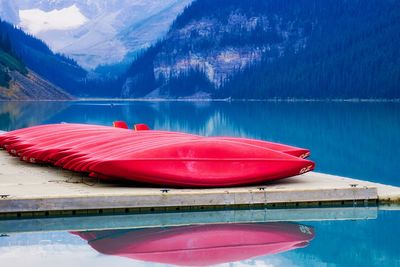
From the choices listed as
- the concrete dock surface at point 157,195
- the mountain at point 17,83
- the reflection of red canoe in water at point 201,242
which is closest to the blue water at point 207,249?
the reflection of red canoe in water at point 201,242

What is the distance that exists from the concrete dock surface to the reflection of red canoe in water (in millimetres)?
1182

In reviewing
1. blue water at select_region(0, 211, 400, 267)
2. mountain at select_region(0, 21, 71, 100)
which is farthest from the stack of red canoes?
mountain at select_region(0, 21, 71, 100)

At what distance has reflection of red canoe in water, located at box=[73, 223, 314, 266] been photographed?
10.5 meters

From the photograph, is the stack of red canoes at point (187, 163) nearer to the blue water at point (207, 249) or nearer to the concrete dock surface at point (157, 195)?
the concrete dock surface at point (157, 195)

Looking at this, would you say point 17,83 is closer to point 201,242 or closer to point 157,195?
point 157,195

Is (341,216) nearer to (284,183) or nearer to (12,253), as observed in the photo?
(284,183)

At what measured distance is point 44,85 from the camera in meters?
200

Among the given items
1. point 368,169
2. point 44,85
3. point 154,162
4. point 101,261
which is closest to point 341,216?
point 154,162

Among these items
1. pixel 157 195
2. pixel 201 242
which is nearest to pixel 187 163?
pixel 157 195

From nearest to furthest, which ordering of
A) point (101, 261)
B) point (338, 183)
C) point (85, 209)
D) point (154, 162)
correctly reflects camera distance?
point (101, 261), point (85, 209), point (154, 162), point (338, 183)

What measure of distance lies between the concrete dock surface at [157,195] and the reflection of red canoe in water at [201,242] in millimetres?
1182

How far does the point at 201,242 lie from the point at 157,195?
2.40 meters

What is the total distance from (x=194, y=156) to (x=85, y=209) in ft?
8.17

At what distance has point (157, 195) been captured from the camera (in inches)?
540
